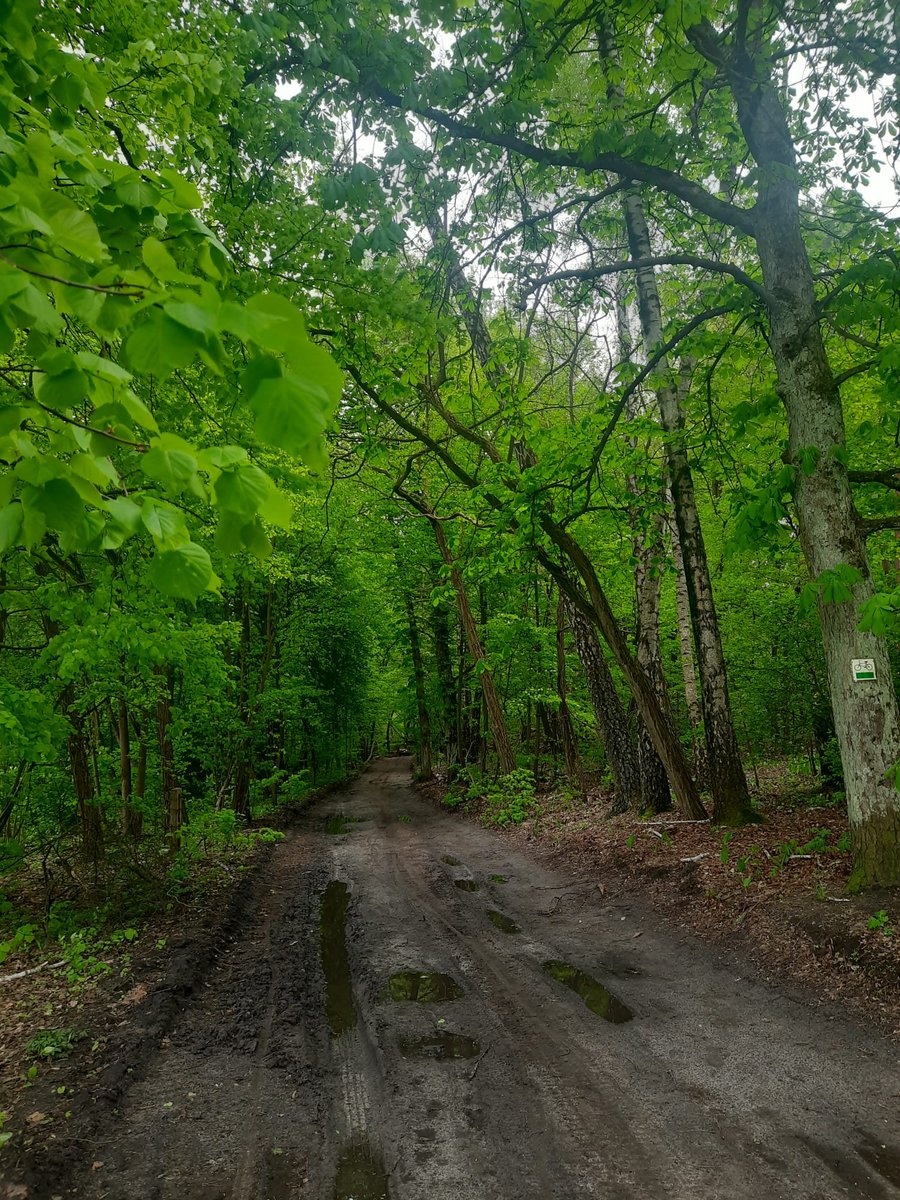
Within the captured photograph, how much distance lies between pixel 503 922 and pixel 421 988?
193 centimetres

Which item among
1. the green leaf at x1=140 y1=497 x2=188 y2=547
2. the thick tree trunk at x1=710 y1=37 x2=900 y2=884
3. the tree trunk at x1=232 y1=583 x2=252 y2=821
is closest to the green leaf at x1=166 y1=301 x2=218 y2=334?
the green leaf at x1=140 y1=497 x2=188 y2=547

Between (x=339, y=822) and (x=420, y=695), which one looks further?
(x=420, y=695)

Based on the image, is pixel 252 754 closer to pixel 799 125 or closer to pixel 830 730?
pixel 830 730

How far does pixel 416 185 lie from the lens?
5.85m

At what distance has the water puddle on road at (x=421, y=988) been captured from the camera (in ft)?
16.9

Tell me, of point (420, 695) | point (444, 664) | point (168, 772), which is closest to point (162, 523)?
point (168, 772)

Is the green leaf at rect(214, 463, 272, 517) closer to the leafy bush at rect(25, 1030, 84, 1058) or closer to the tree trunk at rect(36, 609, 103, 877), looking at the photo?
the leafy bush at rect(25, 1030, 84, 1058)

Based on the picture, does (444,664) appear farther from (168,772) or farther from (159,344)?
(159,344)

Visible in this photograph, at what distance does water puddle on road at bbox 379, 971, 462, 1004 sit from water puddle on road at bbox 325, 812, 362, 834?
9814 mm

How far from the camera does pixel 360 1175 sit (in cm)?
316

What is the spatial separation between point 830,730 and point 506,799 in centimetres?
688

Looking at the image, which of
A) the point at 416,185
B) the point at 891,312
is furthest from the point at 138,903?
the point at 891,312

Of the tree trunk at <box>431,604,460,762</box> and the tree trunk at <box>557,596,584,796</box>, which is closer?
the tree trunk at <box>557,596,584,796</box>

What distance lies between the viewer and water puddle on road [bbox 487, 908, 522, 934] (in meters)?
6.76
